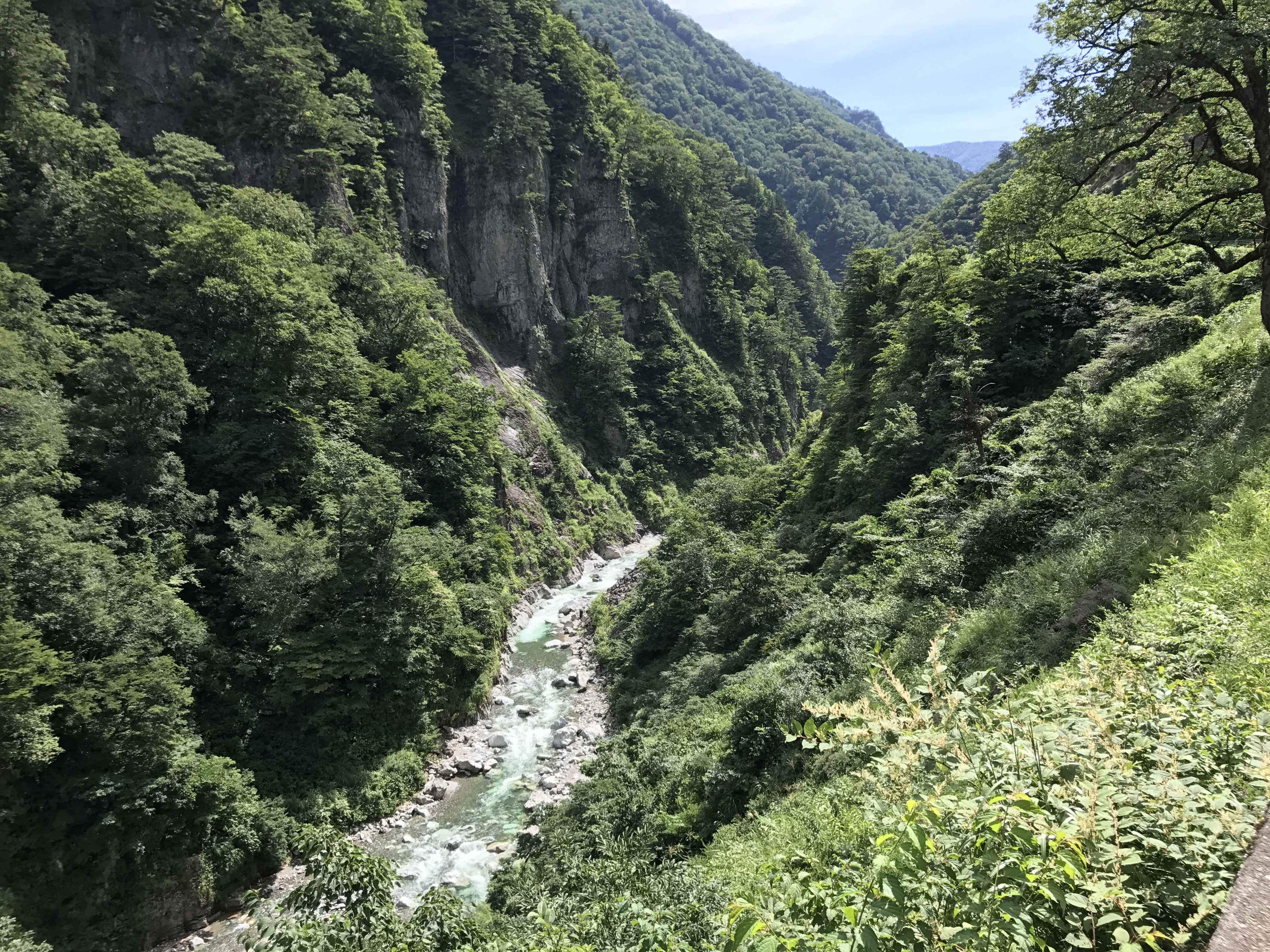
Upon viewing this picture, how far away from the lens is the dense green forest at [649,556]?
126 inches

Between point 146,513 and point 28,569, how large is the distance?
3877 millimetres

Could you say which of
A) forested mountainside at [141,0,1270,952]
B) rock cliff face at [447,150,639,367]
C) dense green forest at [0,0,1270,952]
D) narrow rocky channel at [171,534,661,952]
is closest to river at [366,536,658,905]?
narrow rocky channel at [171,534,661,952]

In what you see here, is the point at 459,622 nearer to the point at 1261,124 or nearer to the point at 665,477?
the point at 1261,124

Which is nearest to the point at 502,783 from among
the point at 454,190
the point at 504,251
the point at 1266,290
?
the point at 1266,290

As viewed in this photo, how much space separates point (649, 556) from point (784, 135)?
531 ft

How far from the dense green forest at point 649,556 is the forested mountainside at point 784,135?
11652 centimetres

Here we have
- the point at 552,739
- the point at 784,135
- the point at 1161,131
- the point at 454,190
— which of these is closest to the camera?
the point at 1161,131

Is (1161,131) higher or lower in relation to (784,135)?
lower

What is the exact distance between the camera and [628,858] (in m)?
10.4

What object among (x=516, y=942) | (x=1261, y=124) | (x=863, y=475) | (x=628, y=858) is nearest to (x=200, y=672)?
(x=628, y=858)

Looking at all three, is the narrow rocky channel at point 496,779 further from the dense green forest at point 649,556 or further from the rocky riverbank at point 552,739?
the dense green forest at point 649,556

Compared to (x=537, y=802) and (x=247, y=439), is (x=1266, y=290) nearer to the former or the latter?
(x=537, y=802)

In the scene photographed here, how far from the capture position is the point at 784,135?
158 meters

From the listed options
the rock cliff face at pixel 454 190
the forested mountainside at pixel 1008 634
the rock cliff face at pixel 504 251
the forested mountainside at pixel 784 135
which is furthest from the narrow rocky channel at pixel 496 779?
the forested mountainside at pixel 784 135
